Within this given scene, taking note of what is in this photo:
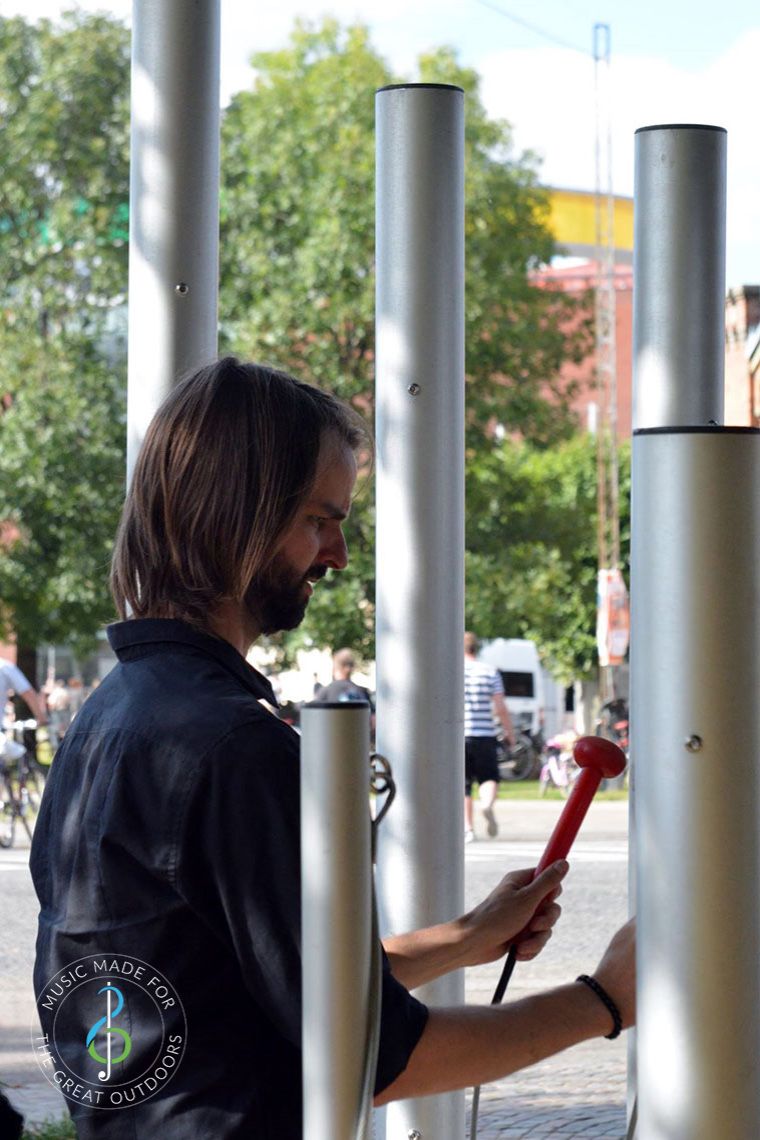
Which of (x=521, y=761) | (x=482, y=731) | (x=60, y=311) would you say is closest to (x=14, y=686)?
(x=482, y=731)

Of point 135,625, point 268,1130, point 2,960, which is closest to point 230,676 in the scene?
point 135,625

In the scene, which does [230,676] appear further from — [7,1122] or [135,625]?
[7,1122]

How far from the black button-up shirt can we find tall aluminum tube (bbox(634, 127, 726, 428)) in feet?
4.96

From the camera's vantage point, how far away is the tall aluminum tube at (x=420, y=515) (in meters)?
3.28

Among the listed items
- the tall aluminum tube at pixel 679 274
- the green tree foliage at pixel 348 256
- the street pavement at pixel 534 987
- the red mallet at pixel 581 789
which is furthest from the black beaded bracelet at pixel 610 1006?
the green tree foliage at pixel 348 256

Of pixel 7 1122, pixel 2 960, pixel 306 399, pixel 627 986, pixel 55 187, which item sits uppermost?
pixel 55 187

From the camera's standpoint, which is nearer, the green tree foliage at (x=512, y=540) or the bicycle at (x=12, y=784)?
the bicycle at (x=12, y=784)

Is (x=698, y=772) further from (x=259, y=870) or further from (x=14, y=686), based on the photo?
(x=14, y=686)

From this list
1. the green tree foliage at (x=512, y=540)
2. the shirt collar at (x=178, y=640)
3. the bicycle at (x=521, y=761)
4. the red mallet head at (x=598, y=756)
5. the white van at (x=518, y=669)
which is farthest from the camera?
the white van at (x=518, y=669)

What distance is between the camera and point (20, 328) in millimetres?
26797

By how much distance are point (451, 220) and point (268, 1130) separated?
2.04 meters

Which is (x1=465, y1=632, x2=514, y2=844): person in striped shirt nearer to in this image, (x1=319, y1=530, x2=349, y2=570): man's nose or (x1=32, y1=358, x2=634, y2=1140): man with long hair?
(x1=319, y1=530, x2=349, y2=570): man's nose

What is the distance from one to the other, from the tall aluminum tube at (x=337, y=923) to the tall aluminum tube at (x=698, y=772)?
27 cm

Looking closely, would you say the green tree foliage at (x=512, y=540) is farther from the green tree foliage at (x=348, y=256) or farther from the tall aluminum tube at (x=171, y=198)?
the tall aluminum tube at (x=171, y=198)
